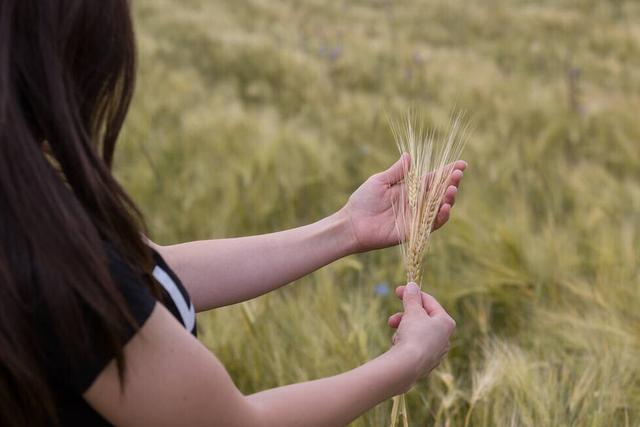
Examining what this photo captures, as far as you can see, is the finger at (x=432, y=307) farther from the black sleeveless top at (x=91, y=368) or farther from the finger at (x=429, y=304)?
the black sleeveless top at (x=91, y=368)

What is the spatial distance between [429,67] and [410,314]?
12.3ft

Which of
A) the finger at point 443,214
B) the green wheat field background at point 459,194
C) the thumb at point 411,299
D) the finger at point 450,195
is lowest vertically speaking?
the green wheat field background at point 459,194

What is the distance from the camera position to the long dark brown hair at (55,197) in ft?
2.24

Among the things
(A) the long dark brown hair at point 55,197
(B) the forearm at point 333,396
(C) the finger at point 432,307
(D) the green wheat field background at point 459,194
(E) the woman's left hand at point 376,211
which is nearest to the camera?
(A) the long dark brown hair at point 55,197

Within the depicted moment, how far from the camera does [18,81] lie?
730mm

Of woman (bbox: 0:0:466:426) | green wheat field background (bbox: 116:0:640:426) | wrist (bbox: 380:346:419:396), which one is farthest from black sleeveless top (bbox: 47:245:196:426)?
green wheat field background (bbox: 116:0:640:426)

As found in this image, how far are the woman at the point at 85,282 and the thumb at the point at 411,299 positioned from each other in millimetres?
53

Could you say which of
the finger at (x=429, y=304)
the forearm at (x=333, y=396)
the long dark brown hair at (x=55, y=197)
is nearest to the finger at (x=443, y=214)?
the finger at (x=429, y=304)

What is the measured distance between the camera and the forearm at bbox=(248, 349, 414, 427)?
81 centimetres

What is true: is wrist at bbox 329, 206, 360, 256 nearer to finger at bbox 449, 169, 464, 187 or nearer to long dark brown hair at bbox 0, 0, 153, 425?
finger at bbox 449, 169, 464, 187

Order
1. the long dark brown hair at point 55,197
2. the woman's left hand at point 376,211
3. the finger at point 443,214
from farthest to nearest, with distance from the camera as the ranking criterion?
1. the woman's left hand at point 376,211
2. the finger at point 443,214
3. the long dark brown hair at point 55,197

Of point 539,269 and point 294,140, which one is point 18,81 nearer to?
point 539,269

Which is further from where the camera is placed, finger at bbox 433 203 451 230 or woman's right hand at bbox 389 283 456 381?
finger at bbox 433 203 451 230

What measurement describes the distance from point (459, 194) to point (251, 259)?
1487 millimetres
